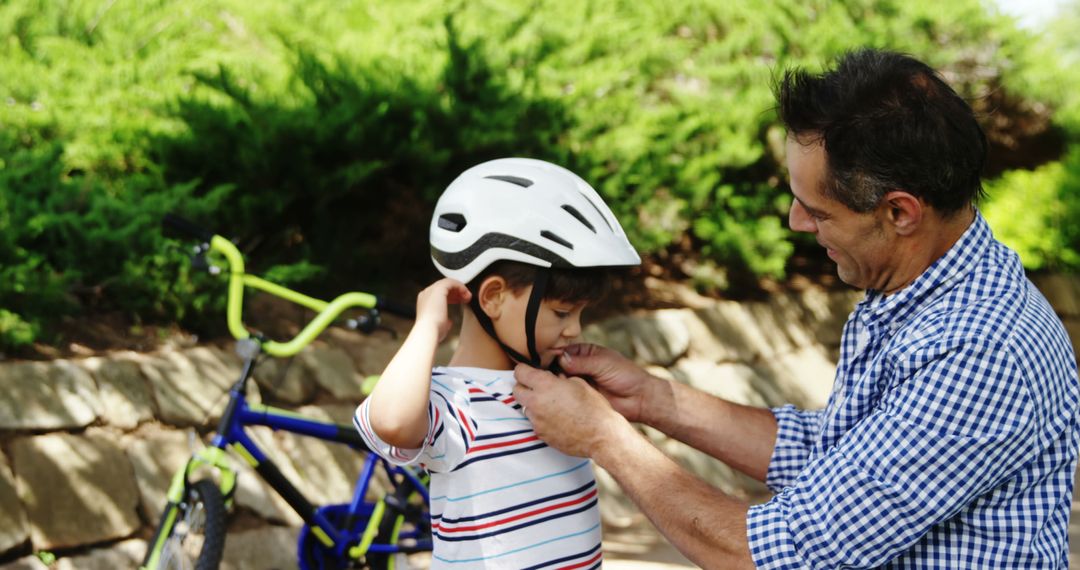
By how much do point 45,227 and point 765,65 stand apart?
5154 mm

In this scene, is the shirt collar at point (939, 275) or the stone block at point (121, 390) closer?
the shirt collar at point (939, 275)

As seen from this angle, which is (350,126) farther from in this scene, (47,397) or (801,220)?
(801,220)

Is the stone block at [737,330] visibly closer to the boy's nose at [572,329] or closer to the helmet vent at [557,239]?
the boy's nose at [572,329]

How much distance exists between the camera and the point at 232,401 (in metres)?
3.74

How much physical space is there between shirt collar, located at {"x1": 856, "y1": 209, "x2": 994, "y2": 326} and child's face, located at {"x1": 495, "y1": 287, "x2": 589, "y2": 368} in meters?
0.69

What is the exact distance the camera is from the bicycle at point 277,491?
3.62 m

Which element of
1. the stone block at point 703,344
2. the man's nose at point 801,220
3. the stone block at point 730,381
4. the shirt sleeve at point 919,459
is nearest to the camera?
the shirt sleeve at point 919,459

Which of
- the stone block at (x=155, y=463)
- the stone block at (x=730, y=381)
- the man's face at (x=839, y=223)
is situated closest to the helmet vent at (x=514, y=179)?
the man's face at (x=839, y=223)

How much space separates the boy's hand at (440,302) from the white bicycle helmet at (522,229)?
5 cm

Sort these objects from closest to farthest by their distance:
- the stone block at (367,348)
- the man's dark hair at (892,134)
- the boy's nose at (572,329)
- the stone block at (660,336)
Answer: the man's dark hair at (892,134) < the boy's nose at (572,329) < the stone block at (367,348) < the stone block at (660,336)

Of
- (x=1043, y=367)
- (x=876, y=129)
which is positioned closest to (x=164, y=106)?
(x=876, y=129)

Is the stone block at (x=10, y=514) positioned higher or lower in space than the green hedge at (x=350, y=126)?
lower

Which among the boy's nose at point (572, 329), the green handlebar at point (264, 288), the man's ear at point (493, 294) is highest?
the man's ear at point (493, 294)

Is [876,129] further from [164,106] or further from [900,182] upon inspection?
[164,106]
